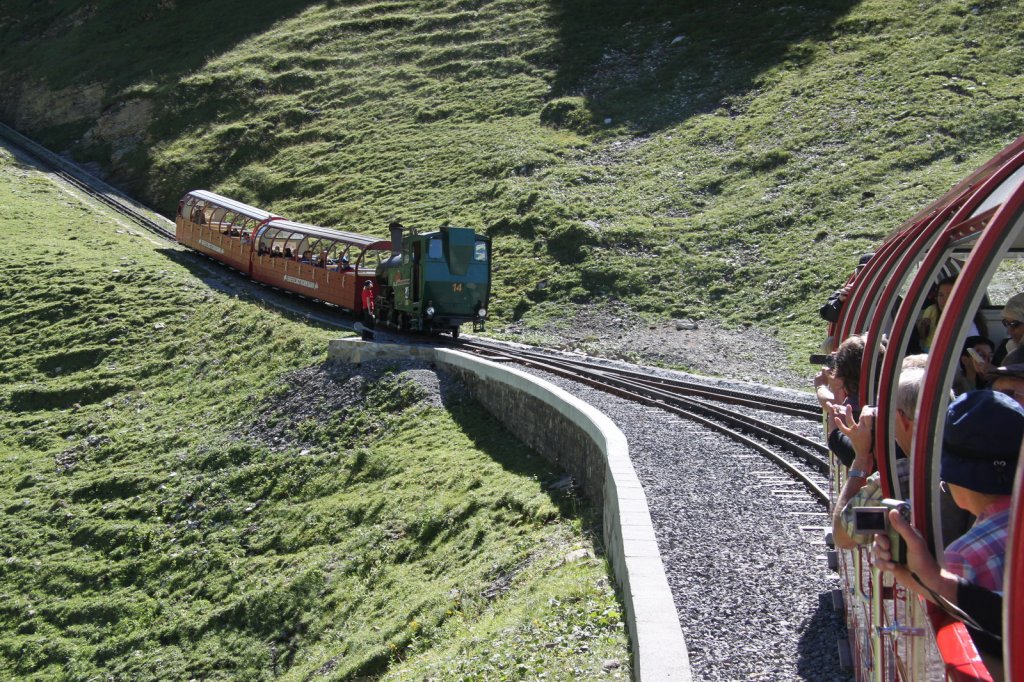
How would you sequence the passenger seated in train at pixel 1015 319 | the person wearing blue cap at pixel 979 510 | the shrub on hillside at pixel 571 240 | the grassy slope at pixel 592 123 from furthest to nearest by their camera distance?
1. the shrub on hillside at pixel 571 240
2. the grassy slope at pixel 592 123
3. the passenger seated in train at pixel 1015 319
4. the person wearing blue cap at pixel 979 510

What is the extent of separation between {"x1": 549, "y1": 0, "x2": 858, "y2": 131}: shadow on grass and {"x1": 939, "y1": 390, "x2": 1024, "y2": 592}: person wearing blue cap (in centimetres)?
4032

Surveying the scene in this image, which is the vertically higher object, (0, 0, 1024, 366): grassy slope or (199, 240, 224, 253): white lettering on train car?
(0, 0, 1024, 366): grassy slope

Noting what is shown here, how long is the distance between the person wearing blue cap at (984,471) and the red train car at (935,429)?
0.25 m

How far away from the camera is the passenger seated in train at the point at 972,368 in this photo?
18.0 feet

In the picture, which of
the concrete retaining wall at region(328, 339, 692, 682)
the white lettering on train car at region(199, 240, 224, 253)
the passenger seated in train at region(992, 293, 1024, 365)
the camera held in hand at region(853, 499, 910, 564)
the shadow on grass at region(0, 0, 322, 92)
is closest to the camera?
the camera held in hand at region(853, 499, 910, 564)

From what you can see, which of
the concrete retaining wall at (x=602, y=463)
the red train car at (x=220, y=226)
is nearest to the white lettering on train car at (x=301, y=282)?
the red train car at (x=220, y=226)

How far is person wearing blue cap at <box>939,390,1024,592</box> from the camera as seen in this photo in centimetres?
303

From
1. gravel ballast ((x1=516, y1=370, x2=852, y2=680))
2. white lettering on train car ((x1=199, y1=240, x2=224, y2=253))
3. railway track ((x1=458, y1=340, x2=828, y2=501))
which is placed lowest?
railway track ((x1=458, y1=340, x2=828, y2=501))

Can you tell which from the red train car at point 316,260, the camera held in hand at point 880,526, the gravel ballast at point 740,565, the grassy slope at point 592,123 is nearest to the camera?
the camera held in hand at point 880,526

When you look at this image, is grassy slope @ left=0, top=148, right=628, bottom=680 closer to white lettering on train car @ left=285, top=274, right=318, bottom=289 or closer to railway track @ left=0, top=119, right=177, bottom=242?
white lettering on train car @ left=285, top=274, right=318, bottom=289

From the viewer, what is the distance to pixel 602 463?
474 inches

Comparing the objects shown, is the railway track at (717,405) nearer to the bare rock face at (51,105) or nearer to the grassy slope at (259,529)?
the grassy slope at (259,529)

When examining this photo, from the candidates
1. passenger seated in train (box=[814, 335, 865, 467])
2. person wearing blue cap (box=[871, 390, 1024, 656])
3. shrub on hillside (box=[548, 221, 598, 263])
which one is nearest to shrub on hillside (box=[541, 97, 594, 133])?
shrub on hillside (box=[548, 221, 598, 263])

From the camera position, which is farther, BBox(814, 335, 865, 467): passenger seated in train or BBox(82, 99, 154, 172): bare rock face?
BBox(82, 99, 154, 172): bare rock face
